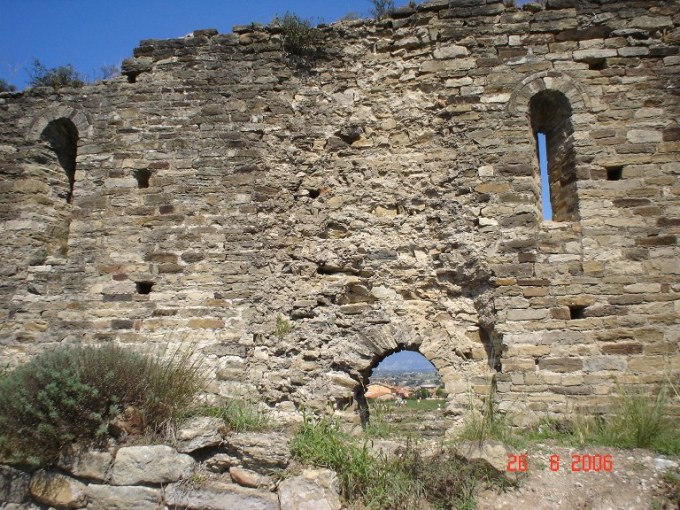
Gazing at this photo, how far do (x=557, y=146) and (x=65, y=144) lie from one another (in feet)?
20.9

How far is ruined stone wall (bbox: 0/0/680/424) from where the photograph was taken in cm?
543

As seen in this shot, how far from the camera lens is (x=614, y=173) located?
578cm

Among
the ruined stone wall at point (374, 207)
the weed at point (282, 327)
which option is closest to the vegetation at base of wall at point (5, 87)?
the ruined stone wall at point (374, 207)

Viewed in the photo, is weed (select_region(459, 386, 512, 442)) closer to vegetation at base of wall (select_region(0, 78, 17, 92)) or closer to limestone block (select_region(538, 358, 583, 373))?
limestone block (select_region(538, 358, 583, 373))

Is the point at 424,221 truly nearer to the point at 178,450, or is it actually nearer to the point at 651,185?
the point at 651,185

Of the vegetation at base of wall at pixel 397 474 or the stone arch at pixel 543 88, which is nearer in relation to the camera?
the vegetation at base of wall at pixel 397 474

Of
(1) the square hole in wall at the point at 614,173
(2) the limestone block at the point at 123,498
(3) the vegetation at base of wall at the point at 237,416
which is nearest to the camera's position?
(2) the limestone block at the point at 123,498

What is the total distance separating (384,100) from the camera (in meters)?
6.40

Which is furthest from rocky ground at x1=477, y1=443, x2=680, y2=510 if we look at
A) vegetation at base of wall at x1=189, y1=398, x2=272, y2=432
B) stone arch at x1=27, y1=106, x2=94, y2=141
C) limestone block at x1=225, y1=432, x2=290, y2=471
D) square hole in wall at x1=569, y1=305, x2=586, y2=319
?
stone arch at x1=27, y1=106, x2=94, y2=141

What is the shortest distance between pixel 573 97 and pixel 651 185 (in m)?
1.29

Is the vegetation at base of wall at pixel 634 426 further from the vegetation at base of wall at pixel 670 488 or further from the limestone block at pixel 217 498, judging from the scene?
the limestone block at pixel 217 498

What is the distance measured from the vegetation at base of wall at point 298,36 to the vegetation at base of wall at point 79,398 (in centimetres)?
412

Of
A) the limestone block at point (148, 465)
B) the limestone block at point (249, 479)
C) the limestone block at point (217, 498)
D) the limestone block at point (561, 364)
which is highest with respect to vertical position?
the limestone block at point (561, 364)

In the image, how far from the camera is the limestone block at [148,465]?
14.0ft
